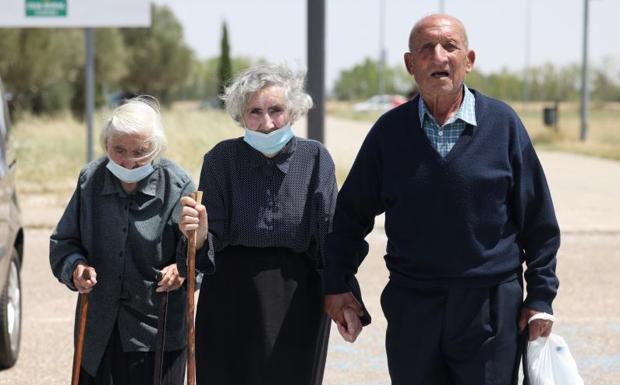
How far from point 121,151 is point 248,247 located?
0.57 m

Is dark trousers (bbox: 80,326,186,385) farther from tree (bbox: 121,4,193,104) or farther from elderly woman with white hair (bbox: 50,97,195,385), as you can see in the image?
tree (bbox: 121,4,193,104)

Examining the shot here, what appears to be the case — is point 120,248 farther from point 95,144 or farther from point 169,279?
point 95,144

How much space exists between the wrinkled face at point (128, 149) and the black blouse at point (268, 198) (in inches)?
10.3

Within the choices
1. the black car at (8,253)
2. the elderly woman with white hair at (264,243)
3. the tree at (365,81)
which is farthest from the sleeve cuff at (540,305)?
the tree at (365,81)

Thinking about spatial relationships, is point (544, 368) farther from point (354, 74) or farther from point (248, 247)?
point (354, 74)

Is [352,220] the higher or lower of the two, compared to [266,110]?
lower

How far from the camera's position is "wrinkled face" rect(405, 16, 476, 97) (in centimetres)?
344

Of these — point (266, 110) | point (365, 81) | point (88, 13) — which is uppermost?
point (88, 13)

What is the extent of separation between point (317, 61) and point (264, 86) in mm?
9466

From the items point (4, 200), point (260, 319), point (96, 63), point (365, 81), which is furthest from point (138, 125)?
point (365, 81)

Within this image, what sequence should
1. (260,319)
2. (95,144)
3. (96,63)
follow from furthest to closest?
(96,63), (95,144), (260,319)

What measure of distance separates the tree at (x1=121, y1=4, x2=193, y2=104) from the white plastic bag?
60112mm

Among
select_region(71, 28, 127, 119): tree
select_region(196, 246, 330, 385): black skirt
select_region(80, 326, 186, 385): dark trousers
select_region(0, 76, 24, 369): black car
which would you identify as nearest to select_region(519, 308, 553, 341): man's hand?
select_region(196, 246, 330, 385): black skirt

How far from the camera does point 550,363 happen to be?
3.47 meters
